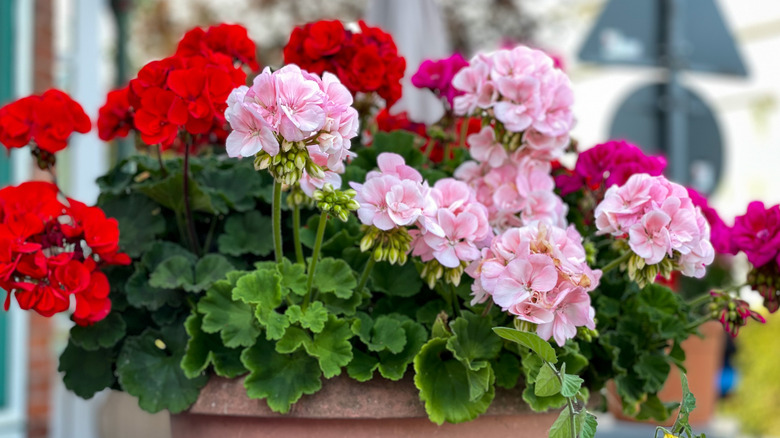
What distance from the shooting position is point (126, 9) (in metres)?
4.78

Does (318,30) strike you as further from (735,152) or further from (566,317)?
(735,152)

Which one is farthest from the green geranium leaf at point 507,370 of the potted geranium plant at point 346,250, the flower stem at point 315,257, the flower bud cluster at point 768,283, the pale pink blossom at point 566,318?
the flower bud cluster at point 768,283

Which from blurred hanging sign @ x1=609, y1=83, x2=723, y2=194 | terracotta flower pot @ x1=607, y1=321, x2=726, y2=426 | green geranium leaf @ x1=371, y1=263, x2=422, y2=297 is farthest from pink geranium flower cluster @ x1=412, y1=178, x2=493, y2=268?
blurred hanging sign @ x1=609, y1=83, x2=723, y2=194

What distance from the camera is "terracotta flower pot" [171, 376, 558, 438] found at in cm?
84

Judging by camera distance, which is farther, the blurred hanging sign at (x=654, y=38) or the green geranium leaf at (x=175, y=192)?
the blurred hanging sign at (x=654, y=38)

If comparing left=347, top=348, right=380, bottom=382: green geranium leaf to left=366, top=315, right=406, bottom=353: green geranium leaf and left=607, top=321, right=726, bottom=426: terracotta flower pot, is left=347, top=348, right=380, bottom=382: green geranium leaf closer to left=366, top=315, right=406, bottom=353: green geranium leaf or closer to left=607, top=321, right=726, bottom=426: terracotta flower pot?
left=366, top=315, right=406, bottom=353: green geranium leaf

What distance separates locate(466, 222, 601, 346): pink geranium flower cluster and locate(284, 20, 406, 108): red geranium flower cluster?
352 millimetres

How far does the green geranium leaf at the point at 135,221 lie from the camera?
3.32 feet

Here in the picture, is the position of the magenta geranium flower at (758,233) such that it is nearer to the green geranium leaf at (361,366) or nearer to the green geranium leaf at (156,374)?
the green geranium leaf at (361,366)

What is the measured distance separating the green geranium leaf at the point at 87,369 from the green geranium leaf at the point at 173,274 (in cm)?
11

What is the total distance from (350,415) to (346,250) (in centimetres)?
22

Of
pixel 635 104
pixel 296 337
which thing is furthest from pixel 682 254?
pixel 635 104

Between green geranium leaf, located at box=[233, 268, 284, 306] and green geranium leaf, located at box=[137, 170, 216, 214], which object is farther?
green geranium leaf, located at box=[137, 170, 216, 214]

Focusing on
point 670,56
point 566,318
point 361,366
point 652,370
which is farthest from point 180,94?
point 670,56
